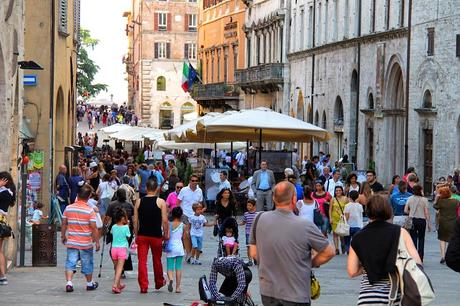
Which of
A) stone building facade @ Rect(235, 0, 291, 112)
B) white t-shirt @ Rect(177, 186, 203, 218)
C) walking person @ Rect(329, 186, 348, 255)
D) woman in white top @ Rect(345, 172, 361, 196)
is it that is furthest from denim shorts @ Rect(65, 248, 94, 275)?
stone building facade @ Rect(235, 0, 291, 112)

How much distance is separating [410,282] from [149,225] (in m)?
8.84

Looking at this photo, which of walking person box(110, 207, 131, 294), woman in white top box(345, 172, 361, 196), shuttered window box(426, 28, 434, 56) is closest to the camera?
walking person box(110, 207, 131, 294)

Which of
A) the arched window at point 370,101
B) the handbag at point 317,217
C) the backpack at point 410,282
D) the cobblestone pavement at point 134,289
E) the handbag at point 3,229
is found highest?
the arched window at point 370,101

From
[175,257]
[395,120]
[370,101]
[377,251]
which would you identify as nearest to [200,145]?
[395,120]

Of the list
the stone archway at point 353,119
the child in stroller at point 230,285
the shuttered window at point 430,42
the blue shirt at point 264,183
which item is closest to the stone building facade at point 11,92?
the child in stroller at point 230,285

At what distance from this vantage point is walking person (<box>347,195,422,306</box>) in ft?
36.7

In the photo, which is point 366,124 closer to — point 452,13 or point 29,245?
point 452,13

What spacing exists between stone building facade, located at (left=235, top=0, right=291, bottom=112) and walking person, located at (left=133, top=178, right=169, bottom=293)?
53.4 m

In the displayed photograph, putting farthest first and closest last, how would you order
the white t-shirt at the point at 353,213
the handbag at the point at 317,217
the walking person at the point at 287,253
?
the white t-shirt at the point at 353,213
the handbag at the point at 317,217
the walking person at the point at 287,253

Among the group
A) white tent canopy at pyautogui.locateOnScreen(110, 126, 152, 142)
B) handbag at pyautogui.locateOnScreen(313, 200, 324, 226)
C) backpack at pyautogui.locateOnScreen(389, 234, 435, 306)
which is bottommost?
handbag at pyautogui.locateOnScreen(313, 200, 324, 226)

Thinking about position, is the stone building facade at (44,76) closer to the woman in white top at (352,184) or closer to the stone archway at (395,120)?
the woman in white top at (352,184)

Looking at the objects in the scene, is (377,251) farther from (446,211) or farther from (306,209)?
(306,209)

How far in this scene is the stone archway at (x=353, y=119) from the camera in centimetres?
5747

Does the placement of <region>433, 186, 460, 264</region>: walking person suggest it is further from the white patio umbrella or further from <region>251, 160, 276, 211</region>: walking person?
the white patio umbrella
